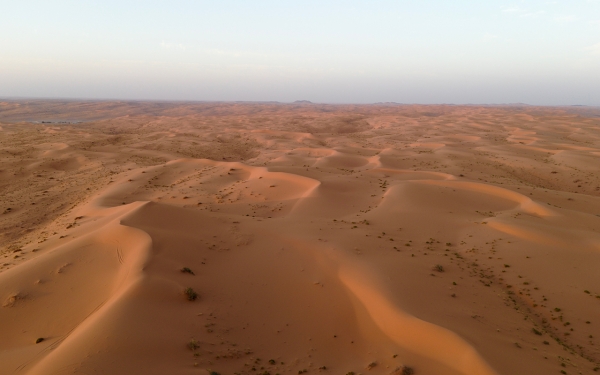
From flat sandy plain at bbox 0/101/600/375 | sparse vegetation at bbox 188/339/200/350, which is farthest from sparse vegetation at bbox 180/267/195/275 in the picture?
sparse vegetation at bbox 188/339/200/350

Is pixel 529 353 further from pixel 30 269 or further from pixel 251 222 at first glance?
pixel 30 269

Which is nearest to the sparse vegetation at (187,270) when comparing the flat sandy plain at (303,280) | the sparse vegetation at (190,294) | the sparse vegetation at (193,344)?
the flat sandy plain at (303,280)

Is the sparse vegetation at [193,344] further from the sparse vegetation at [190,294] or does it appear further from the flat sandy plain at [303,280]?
the sparse vegetation at [190,294]

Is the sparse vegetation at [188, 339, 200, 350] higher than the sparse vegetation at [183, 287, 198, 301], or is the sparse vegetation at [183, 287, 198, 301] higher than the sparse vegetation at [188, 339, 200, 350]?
the sparse vegetation at [183, 287, 198, 301]

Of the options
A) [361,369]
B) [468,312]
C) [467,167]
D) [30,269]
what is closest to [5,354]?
[30,269]

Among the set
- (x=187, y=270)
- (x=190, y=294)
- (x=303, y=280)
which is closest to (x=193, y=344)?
(x=190, y=294)

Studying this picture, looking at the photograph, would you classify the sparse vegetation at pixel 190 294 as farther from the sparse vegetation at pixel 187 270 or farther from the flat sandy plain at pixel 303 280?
the sparse vegetation at pixel 187 270

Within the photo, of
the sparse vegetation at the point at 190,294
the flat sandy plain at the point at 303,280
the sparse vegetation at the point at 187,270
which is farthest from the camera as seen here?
the sparse vegetation at the point at 187,270

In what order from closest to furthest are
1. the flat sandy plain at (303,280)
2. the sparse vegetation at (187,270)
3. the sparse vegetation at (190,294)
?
the flat sandy plain at (303,280), the sparse vegetation at (190,294), the sparse vegetation at (187,270)

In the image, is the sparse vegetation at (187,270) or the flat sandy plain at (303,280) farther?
the sparse vegetation at (187,270)

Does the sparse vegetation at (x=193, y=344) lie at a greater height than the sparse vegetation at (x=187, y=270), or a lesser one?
lesser

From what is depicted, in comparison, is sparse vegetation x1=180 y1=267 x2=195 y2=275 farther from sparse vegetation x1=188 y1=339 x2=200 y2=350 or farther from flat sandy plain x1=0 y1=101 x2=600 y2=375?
sparse vegetation x1=188 y1=339 x2=200 y2=350
